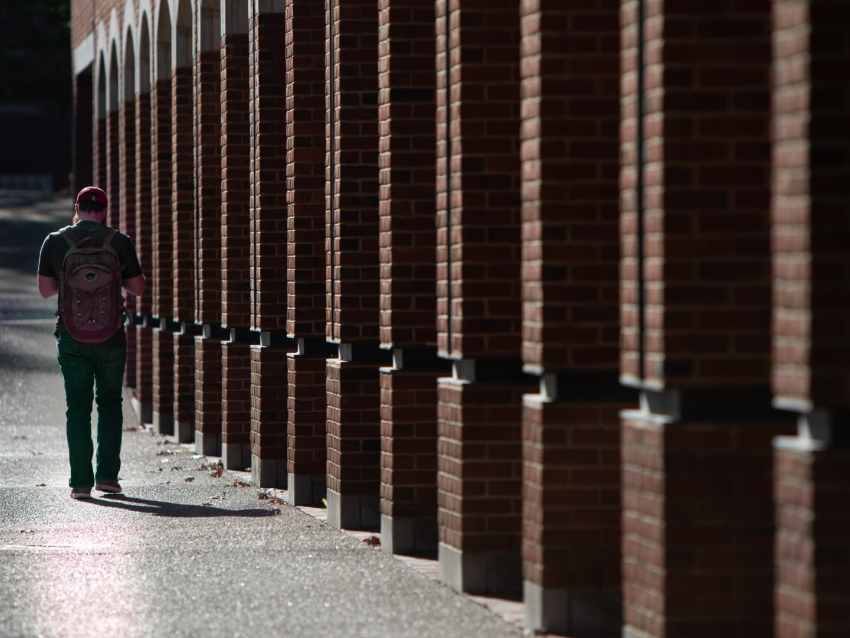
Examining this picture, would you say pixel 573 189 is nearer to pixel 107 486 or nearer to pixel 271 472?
pixel 107 486

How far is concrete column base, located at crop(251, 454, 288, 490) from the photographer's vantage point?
36.0 ft

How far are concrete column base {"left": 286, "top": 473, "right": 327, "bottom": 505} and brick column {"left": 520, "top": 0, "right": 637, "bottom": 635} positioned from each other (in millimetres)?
4093

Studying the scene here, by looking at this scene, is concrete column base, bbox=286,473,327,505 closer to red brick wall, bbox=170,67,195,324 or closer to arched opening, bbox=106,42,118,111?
red brick wall, bbox=170,67,195,324

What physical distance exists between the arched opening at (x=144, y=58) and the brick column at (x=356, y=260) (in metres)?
8.45

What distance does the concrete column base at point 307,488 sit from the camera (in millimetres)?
9914

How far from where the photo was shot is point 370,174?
8695 mm

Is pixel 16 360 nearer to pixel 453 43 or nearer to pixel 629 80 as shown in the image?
pixel 453 43

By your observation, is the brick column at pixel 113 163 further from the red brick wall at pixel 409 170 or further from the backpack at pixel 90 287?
the red brick wall at pixel 409 170

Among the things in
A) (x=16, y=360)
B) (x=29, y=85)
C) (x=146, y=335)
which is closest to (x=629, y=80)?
(x=146, y=335)

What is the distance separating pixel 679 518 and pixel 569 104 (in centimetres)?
177

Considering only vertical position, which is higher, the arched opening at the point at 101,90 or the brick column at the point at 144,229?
the arched opening at the point at 101,90

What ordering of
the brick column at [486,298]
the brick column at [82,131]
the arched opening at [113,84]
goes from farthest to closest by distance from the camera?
the brick column at [82,131]
the arched opening at [113,84]
the brick column at [486,298]

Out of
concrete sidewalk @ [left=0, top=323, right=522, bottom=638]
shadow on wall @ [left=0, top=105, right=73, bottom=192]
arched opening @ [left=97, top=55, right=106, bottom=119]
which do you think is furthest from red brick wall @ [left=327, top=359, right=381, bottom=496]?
shadow on wall @ [left=0, top=105, right=73, bottom=192]

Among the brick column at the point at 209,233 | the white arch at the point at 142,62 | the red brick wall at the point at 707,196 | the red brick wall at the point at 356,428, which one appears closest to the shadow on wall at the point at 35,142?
the white arch at the point at 142,62
